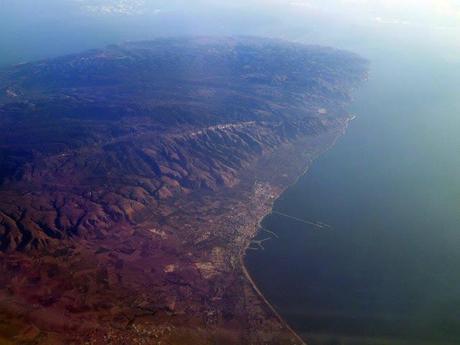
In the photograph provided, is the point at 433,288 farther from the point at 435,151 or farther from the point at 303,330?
the point at 435,151

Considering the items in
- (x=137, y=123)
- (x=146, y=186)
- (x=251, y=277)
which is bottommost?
(x=251, y=277)

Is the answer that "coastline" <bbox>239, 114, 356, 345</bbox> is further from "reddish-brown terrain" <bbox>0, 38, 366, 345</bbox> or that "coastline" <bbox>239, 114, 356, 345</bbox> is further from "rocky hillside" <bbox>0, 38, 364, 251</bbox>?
"rocky hillside" <bbox>0, 38, 364, 251</bbox>

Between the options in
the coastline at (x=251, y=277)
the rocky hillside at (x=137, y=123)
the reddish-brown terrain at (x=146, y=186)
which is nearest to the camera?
the coastline at (x=251, y=277)

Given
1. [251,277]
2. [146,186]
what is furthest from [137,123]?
[251,277]

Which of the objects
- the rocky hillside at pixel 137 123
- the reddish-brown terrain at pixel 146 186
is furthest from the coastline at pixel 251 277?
the rocky hillside at pixel 137 123

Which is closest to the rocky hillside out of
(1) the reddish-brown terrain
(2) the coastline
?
(1) the reddish-brown terrain

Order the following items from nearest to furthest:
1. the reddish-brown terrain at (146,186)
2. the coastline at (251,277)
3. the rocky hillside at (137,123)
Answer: the coastline at (251,277) < the reddish-brown terrain at (146,186) < the rocky hillside at (137,123)

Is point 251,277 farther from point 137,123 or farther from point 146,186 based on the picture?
point 137,123

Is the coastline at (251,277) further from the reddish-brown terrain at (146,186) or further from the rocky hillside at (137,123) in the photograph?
the rocky hillside at (137,123)

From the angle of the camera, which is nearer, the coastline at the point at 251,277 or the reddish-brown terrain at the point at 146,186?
the coastline at the point at 251,277

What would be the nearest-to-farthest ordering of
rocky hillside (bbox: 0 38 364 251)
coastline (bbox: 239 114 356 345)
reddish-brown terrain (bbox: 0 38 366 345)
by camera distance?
coastline (bbox: 239 114 356 345), reddish-brown terrain (bbox: 0 38 366 345), rocky hillside (bbox: 0 38 364 251)
